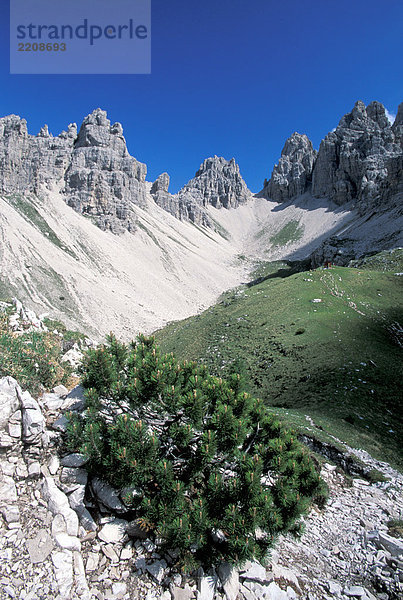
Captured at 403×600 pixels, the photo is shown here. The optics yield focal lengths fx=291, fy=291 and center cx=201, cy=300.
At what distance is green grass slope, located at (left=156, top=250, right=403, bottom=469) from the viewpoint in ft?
55.0

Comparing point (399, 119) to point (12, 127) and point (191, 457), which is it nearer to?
point (12, 127)

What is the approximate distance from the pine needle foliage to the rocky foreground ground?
57cm

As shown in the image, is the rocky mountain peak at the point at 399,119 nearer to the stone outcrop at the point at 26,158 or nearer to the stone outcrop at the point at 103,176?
the stone outcrop at the point at 103,176

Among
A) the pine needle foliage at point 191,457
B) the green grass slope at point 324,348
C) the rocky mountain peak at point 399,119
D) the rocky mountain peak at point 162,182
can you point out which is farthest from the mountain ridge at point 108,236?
the pine needle foliage at point 191,457

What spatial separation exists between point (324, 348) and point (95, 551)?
79.7 feet

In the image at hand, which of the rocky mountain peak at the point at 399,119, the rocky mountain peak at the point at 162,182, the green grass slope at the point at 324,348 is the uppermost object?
the rocky mountain peak at the point at 399,119

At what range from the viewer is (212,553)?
6.40m

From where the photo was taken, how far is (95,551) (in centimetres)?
634

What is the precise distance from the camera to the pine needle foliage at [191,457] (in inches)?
239

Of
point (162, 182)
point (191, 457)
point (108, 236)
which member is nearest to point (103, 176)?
point (108, 236)

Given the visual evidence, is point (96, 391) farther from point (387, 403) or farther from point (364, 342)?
point (364, 342)

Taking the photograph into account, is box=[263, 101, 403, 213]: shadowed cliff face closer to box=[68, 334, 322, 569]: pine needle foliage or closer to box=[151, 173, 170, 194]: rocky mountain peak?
box=[151, 173, 170, 194]: rocky mountain peak

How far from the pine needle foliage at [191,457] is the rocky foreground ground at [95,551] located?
0.57m

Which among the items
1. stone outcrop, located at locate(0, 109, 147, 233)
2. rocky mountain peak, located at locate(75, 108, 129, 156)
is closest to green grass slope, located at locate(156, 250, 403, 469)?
stone outcrop, located at locate(0, 109, 147, 233)
